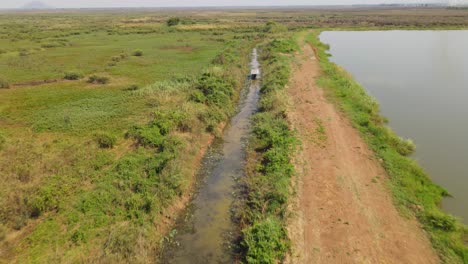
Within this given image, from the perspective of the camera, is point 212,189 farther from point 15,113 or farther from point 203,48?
point 203,48

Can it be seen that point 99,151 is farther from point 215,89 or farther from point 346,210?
point 346,210

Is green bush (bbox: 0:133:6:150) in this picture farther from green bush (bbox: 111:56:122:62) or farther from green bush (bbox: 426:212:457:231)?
green bush (bbox: 111:56:122:62)

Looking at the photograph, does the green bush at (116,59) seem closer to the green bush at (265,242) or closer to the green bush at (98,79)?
the green bush at (98,79)

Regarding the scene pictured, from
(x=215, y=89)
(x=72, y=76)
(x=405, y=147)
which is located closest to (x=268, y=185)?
(x=405, y=147)

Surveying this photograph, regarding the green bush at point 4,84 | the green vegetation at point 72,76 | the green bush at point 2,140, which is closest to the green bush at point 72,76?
the green vegetation at point 72,76

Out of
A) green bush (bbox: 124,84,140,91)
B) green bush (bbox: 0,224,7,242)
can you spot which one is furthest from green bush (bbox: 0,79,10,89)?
green bush (bbox: 0,224,7,242)
